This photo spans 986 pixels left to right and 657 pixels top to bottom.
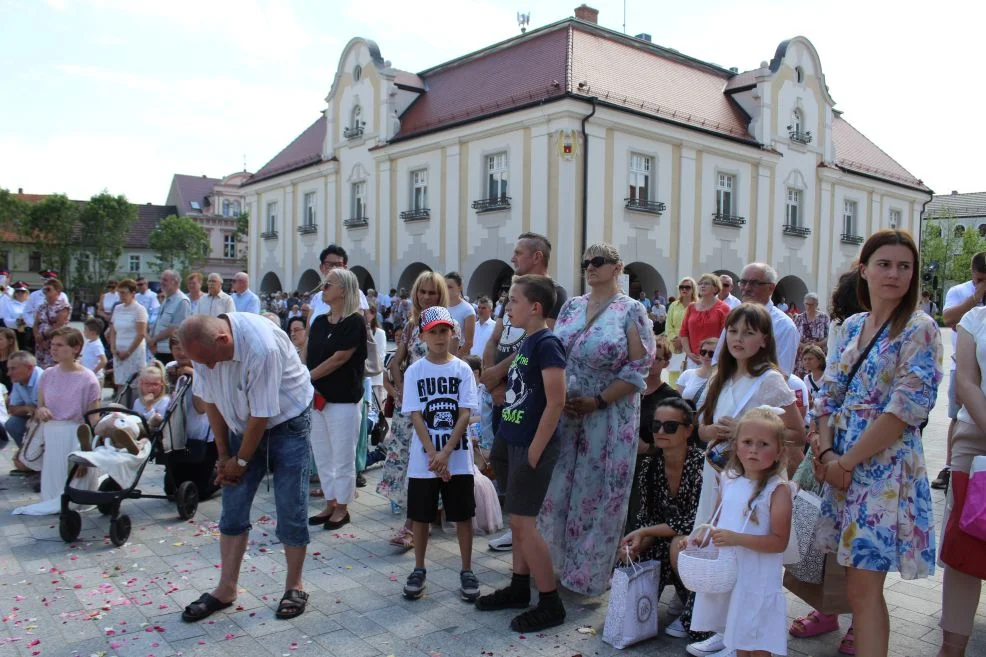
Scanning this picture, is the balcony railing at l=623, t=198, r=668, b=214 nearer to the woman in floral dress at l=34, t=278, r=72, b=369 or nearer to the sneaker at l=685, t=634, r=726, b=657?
the woman in floral dress at l=34, t=278, r=72, b=369

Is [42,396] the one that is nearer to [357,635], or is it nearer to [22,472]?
[22,472]

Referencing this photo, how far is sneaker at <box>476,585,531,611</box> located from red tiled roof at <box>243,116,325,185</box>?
27.1 meters

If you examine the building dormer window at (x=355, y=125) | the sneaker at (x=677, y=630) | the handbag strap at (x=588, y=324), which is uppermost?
the building dormer window at (x=355, y=125)

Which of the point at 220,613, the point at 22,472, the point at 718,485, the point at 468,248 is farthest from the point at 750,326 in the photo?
the point at 468,248

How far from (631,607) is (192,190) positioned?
247ft

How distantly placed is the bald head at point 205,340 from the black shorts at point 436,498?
1.42 meters

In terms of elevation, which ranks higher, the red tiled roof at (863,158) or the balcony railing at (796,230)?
the red tiled roof at (863,158)

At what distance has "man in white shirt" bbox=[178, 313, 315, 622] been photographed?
416cm

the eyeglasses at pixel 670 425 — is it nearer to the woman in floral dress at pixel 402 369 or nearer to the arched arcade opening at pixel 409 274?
the woman in floral dress at pixel 402 369

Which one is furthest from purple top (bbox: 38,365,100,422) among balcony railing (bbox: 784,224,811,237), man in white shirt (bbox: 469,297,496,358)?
balcony railing (bbox: 784,224,811,237)

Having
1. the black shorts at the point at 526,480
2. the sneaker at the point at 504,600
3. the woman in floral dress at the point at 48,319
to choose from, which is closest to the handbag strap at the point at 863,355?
the black shorts at the point at 526,480

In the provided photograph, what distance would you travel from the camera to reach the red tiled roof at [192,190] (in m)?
70.4

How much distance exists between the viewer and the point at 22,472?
761 cm

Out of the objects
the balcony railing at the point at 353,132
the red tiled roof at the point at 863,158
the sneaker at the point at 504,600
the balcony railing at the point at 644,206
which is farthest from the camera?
the red tiled roof at the point at 863,158
